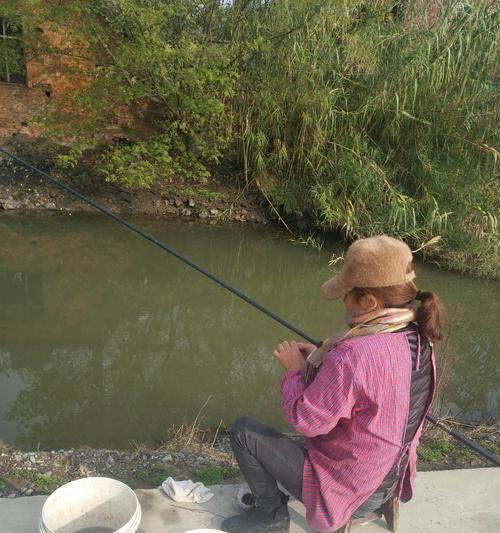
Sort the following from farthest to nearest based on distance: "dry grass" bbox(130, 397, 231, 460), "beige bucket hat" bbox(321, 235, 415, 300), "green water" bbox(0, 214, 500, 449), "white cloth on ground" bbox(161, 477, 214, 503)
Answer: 1. "green water" bbox(0, 214, 500, 449)
2. "dry grass" bbox(130, 397, 231, 460)
3. "white cloth on ground" bbox(161, 477, 214, 503)
4. "beige bucket hat" bbox(321, 235, 415, 300)

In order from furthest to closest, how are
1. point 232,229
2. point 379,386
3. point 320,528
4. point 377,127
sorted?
point 232,229 < point 377,127 < point 320,528 < point 379,386

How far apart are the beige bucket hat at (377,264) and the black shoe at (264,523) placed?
38.1 inches

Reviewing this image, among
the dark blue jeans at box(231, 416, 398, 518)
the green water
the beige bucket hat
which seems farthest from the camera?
the green water

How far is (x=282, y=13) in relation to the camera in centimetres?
741

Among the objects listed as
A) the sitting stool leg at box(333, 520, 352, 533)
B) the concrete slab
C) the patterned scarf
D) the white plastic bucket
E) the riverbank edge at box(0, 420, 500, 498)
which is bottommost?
the riverbank edge at box(0, 420, 500, 498)

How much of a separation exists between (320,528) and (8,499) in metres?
1.25

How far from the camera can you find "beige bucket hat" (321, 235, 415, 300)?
1373 millimetres

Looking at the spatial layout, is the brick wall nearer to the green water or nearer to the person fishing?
the green water

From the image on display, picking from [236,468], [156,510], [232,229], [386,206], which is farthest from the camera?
[232,229]

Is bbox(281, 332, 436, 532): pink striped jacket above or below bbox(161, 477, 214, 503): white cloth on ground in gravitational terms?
above

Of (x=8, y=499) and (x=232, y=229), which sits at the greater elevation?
(x=8, y=499)

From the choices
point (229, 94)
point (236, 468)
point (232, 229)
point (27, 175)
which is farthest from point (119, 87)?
point (236, 468)

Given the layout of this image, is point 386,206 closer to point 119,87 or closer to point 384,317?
point 119,87

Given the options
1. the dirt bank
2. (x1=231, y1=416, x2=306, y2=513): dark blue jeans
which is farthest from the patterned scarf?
the dirt bank
